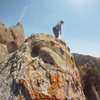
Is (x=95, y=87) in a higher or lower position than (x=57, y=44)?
lower

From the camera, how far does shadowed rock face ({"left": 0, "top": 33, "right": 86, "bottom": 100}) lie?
687 cm

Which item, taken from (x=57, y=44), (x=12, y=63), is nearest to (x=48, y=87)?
(x=12, y=63)

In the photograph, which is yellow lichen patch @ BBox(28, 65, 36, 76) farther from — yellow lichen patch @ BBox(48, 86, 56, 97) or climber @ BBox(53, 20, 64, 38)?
climber @ BBox(53, 20, 64, 38)

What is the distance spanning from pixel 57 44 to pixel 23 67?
355cm

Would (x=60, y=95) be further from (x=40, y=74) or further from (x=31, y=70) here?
(x=31, y=70)

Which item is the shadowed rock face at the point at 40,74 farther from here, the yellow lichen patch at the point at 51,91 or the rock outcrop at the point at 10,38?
the rock outcrop at the point at 10,38

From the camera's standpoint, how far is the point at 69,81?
8375mm

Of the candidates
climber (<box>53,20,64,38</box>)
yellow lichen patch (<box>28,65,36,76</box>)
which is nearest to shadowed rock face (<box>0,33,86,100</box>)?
yellow lichen patch (<box>28,65,36,76</box>)

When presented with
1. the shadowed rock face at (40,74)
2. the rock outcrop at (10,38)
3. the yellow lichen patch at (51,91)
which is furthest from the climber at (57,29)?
the yellow lichen patch at (51,91)

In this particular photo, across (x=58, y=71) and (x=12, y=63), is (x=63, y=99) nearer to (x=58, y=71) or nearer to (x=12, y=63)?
(x=58, y=71)

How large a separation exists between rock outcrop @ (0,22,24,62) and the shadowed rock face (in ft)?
16.0

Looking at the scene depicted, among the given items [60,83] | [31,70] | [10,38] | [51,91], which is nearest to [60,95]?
[51,91]

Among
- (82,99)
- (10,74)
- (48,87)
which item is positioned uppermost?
(10,74)

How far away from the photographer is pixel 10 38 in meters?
19.4
